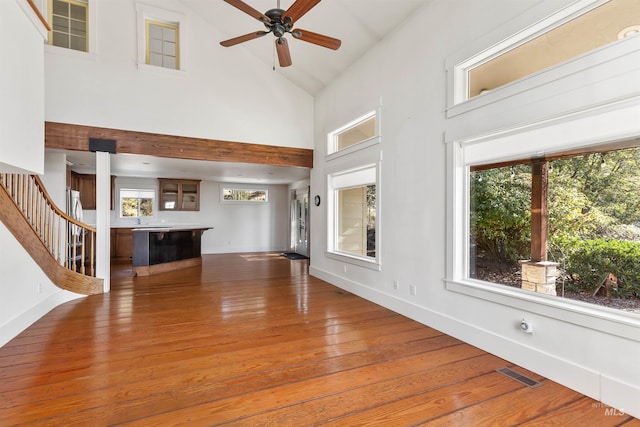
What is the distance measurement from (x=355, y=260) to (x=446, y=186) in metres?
2.12

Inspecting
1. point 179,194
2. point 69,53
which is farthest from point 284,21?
point 179,194

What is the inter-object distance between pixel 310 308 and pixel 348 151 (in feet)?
8.44

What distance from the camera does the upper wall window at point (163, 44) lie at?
5371mm

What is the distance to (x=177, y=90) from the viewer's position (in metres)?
5.29

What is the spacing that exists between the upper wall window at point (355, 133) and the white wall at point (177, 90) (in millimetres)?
735

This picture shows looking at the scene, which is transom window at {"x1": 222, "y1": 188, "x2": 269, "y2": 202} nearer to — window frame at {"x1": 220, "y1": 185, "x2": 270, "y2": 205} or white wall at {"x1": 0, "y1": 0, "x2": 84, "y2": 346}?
window frame at {"x1": 220, "y1": 185, "x2": 270, "y2": 205}

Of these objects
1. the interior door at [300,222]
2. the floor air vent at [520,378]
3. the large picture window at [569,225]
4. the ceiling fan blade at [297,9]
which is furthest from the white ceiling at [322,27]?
the interior door at [300,222]

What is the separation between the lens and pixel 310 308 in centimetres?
417

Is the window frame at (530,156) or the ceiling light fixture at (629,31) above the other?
the ceiling light fixture at (629,31)

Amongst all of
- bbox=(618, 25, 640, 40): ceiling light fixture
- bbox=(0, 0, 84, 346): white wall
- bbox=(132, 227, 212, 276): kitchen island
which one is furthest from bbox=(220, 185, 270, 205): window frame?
bbox=(618, 25, 640, 40): ceiling light fixture

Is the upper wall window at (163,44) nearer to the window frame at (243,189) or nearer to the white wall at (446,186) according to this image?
the white wall at (446,186)

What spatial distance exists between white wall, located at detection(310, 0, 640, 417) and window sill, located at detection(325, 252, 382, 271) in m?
0.10

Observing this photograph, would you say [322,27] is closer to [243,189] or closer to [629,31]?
[629,31]

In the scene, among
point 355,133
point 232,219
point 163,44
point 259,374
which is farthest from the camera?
point 232,219
